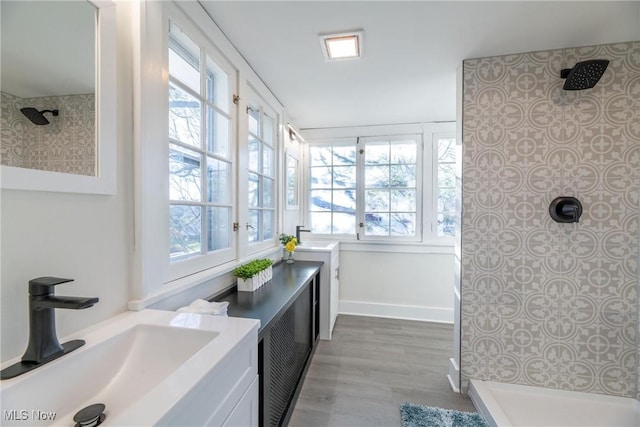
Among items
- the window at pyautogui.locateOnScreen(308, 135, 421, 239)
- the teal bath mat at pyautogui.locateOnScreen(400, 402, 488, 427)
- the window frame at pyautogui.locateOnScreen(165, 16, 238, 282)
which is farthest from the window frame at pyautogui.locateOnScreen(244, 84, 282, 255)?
the teal bath mat at pyautogui.locateOnScreen(400, 402, 488, 427)

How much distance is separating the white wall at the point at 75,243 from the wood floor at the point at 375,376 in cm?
136

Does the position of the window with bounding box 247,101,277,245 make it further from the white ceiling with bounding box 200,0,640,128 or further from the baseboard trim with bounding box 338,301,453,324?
the baseboard trim with bounding box 338,301,453,324

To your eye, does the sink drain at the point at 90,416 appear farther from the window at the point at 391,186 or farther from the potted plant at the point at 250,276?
the window at the point at 391,186

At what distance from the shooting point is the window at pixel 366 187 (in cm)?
323

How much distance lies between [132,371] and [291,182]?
2438 millimetres

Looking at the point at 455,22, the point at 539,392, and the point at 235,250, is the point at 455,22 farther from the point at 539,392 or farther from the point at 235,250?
the point at 539,392

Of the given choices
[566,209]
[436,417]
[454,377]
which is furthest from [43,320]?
[566,209]

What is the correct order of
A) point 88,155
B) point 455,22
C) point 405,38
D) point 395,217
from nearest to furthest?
A: point 88,155 < point 455,22 < point 405,38 < point 395,217

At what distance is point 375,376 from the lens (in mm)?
2100

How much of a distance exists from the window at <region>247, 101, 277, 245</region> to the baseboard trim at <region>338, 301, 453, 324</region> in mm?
1484

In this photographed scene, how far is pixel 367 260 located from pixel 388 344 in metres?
1.01

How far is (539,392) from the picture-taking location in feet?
5.79

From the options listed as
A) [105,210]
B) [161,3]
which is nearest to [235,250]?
[105,210]

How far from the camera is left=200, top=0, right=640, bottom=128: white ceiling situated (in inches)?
54.3
